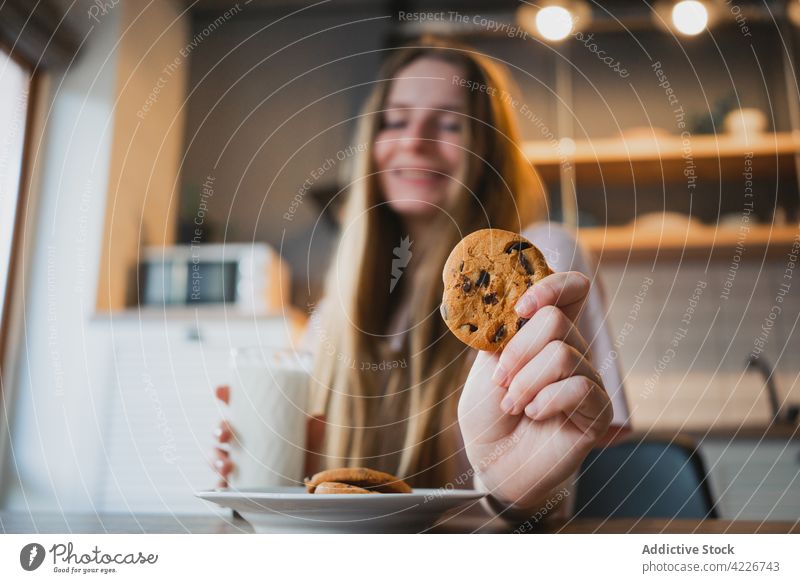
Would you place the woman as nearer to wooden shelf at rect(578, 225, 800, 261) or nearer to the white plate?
the white plate

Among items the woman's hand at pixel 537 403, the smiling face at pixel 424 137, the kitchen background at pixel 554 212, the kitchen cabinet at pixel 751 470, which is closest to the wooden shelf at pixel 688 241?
the kitchen background at pixel 554 212

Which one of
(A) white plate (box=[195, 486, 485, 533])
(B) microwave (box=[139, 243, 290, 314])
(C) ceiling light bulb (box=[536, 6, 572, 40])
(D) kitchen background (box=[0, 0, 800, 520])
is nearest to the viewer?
(A) white plate (box=[195, 486, 485, 533])

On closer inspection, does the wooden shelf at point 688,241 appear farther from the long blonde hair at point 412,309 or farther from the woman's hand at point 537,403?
the woman's hand at point 537,403

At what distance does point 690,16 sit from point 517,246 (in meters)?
0.85

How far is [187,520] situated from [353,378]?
0.76ft

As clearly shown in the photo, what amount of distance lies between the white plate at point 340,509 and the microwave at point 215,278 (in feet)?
2.71

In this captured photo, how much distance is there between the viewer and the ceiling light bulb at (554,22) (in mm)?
883

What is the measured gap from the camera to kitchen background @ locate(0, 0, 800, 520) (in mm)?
1004

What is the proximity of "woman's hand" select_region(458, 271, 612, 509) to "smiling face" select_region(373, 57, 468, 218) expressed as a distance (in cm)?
27

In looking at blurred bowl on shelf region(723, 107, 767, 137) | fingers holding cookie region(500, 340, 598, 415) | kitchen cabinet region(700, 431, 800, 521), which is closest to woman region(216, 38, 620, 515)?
fingers holding cookie region(500, 340, 598, 415)

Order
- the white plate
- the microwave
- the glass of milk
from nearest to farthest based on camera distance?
the white plate → the glass of milk → the microwave

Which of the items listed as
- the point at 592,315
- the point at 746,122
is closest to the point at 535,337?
the point at 592,315

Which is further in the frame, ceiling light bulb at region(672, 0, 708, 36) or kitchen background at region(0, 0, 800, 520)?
kitchen background at region(0, 0, 800, 520)
